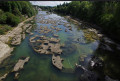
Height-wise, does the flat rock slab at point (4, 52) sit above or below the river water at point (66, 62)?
above

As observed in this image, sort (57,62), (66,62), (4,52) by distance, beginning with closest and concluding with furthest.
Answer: (57,62)
(66,62)
(4,52)

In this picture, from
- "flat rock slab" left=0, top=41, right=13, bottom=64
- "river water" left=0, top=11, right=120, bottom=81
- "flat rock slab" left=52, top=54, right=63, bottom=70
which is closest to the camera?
"river water" left=0, top=11, right=120, bottom=81

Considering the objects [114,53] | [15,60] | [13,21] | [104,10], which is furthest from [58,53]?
[104,10]

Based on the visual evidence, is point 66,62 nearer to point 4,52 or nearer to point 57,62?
point 57,62

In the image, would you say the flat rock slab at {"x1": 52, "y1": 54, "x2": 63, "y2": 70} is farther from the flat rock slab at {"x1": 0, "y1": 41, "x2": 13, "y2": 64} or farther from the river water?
the flat rock slab at {"x1": 0, "y1": 41, "x2": 13, "y2": 64}

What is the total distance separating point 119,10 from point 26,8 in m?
62.0

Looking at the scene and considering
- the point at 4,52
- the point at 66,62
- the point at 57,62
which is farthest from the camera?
the point at 4,52

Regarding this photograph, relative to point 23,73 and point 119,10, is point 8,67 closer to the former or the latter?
point 23,73

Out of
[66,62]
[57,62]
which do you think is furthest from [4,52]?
[66,62]

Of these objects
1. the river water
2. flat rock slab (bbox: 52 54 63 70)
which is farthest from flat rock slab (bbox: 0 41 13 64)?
flat rock slab (bbox: 52 54 63 70)

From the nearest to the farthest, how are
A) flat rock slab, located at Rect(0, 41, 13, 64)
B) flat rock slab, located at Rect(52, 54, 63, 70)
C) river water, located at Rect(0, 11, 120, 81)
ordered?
river water, located at Rect(0, 11, 120, 81) → flat rock slab, located at Rect(52, 54, 63, 70) → flat rock slab, located at Rect(0, 41, 13, 64)

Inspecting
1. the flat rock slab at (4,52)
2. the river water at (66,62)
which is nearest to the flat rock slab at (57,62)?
the river water at (66,62)

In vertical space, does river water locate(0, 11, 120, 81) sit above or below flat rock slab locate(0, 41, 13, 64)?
below

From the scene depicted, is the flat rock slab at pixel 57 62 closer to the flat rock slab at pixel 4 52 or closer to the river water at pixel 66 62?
the river water at pixel 66 62
